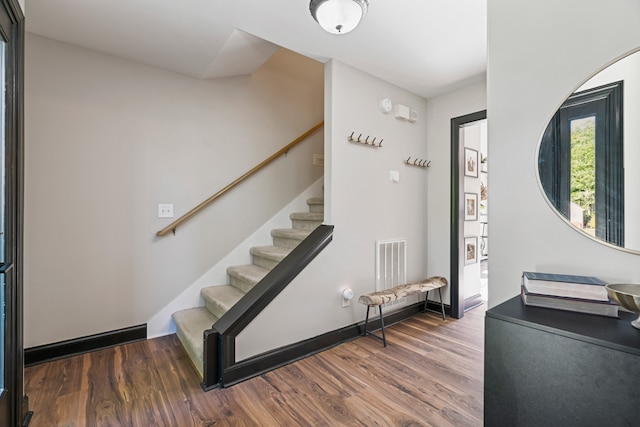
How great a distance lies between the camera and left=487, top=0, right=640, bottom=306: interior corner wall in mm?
1079

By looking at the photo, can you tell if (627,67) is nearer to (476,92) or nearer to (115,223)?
(476,92)

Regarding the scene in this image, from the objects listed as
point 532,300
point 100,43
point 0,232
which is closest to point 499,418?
point 532,300

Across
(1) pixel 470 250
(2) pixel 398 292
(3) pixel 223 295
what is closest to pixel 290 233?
(3) pixel 223 295

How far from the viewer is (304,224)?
10.4 ft

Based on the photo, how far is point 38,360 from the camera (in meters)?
2.10

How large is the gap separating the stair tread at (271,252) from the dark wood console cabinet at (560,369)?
5.99ft

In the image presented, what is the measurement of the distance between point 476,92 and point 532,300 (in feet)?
8.45

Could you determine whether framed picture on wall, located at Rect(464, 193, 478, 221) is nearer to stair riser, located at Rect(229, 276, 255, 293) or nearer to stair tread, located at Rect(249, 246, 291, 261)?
stair tread, located at Rect(249, 246, 291, 261)

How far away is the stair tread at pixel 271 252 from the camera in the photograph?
2.59 metres

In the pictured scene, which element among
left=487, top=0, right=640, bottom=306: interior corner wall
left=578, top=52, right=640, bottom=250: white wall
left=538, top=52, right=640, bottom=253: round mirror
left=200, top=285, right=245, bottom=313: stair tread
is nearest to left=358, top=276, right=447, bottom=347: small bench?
left=200, top=285, right=245, bottom=313: stair tread

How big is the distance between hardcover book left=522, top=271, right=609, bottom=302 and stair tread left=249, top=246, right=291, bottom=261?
1.84 metres

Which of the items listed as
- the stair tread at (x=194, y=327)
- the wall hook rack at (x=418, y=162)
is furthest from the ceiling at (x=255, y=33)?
the stair tread at (x=194, y=327)

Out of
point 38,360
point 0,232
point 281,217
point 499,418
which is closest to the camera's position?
point 499,418

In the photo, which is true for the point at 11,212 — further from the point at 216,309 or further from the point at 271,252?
the point at 271,252
